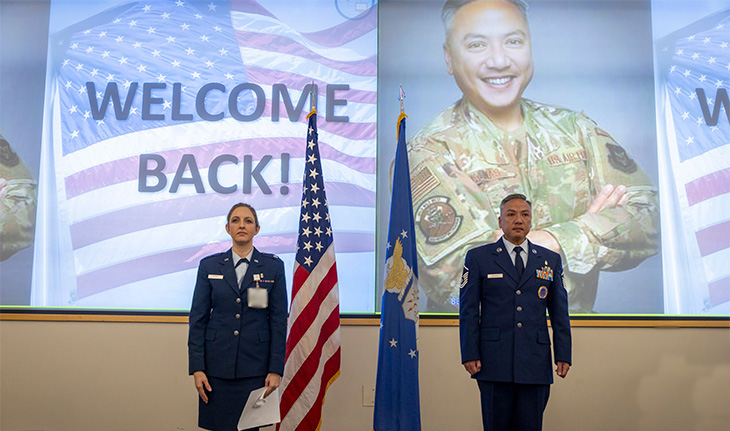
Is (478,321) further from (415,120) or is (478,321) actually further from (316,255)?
(415,120)

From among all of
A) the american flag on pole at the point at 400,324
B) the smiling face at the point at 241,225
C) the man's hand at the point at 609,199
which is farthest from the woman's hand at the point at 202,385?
the man's hand at the point at 609,199

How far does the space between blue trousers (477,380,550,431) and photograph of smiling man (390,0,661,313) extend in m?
1.07

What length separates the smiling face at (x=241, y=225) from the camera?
8.92ft

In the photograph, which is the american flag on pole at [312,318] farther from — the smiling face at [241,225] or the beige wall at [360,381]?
the smiling face at [241,225]

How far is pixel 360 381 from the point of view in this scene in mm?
3646

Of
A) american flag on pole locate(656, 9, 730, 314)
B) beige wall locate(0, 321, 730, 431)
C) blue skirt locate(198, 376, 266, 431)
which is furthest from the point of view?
american flag on pole locate(656, 9, 730, 314)

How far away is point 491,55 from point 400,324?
1861 millimetres

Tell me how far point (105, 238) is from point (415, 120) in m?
2.06

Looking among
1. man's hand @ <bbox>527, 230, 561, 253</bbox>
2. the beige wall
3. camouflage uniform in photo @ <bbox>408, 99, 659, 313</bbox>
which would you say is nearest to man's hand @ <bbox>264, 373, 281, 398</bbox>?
the beige wall

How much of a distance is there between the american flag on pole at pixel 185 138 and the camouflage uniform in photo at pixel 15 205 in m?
0.08

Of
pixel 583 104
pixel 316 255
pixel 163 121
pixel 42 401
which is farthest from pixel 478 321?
pixel 42 401

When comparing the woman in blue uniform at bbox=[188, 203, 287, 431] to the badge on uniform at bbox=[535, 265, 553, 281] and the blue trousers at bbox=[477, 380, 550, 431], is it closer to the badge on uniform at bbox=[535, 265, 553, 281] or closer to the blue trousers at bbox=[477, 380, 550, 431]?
the blue trousers at bbox=[477, 380, 550, 431]

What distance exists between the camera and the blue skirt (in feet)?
8.32

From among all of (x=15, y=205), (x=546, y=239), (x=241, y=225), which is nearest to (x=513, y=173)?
(x=546, y=239)
